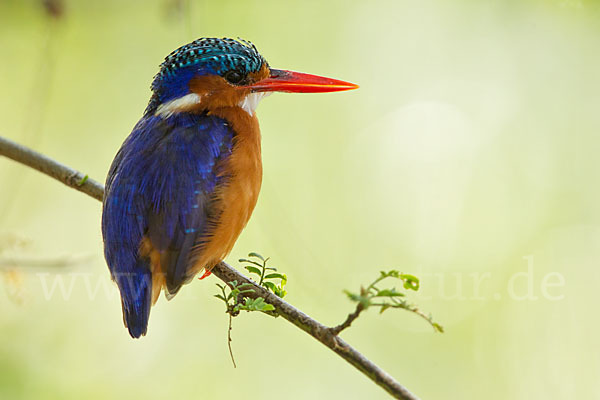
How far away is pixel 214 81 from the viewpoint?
120 inches

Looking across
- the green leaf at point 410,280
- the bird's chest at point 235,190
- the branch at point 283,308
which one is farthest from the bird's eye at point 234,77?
the green leaf at point 410,280

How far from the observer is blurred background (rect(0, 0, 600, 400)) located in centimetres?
504

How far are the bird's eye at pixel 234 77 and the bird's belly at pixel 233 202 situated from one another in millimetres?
292

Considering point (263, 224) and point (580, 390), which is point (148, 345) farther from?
point (580, 390)

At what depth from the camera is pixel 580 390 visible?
16.8 feet

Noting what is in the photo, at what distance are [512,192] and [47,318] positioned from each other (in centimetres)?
377

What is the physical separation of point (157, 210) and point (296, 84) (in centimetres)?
92

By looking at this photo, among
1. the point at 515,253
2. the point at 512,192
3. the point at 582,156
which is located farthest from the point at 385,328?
the point at 582,156

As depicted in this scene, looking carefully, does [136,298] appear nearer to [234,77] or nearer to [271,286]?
[271,286]

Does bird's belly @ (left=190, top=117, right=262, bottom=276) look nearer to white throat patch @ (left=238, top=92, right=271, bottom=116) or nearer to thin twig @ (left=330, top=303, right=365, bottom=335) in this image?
white throat patch @ (left=238, top=92, right=271, bottom=116)

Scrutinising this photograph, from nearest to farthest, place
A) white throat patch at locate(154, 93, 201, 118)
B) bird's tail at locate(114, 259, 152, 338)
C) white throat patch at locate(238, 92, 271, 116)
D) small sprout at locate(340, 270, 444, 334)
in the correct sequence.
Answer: small sprout at locate(340, 270, 444, 334), bird's tail at locate(114, 259, 152, 338), white throat patch at locate(154, 93, 201, 118), white throat patch at locate(238, 92, 271, 116)

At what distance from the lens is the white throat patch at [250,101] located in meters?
3.11

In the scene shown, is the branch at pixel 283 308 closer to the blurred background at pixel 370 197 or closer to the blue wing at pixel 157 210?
the blue wing at pixel 157 210

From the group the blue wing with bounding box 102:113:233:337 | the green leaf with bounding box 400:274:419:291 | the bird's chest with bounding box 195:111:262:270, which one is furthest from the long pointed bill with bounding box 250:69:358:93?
the green leaf with bounding box 400:274:419:291
